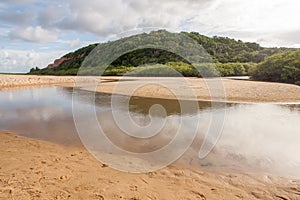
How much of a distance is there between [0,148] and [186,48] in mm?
35841

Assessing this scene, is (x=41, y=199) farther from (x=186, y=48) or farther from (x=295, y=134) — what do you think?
(x=186, y=48)

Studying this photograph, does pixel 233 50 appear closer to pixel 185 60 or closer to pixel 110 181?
pixel 185 60

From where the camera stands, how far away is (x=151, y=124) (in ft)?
30.6

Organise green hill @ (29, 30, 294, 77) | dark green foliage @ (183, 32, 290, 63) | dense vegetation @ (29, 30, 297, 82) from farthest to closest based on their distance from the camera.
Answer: dark green foliage @ (183, 32, 290, 63)
green hill @ (29, 30, 294, 77)
dense vegetation @ (29, 30, 297, 82)

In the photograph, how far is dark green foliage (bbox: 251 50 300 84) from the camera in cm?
2983

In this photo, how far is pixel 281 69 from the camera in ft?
106

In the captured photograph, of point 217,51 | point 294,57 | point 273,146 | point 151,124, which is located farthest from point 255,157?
point 217,51

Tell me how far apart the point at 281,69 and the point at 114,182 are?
34740mm

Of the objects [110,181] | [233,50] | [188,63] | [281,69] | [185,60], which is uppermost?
[233,50]

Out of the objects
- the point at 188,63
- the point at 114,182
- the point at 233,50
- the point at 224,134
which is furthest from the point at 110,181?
the point at 233,50

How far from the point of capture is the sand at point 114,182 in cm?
371

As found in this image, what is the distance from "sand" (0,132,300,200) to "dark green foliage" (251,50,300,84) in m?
29.4

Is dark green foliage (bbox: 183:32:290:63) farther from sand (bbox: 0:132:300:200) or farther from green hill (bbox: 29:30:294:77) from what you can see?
sand (bbox: 0:132:300:200)

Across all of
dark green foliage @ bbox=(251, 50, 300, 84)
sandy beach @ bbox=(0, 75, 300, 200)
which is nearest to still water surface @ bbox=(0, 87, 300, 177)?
sandy beach @ bbox=(0, 75, 300, 200)
